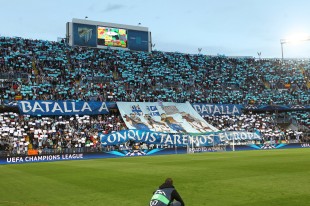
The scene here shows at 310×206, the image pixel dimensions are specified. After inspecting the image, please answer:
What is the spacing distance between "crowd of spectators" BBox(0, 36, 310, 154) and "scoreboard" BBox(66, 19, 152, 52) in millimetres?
2555

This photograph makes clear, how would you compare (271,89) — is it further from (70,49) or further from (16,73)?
(16,73)

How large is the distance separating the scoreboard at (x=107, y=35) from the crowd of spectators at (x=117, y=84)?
255 centimetres

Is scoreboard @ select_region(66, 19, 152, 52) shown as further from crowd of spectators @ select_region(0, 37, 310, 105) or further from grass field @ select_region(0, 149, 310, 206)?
grass field @ select_region(0, 149, 310, 206)

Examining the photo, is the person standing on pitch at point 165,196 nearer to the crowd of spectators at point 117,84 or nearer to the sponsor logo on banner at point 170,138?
the crowd of spectators at point 117,84

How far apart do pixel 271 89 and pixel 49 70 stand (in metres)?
43.9

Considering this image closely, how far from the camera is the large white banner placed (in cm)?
5841

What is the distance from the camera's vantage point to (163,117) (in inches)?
2420

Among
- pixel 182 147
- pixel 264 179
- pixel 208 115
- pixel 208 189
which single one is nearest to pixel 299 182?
pixel 264 179

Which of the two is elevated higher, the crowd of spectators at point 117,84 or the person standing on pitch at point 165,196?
the crowd of spectators at point 117,84

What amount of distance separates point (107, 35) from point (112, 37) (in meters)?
1.14

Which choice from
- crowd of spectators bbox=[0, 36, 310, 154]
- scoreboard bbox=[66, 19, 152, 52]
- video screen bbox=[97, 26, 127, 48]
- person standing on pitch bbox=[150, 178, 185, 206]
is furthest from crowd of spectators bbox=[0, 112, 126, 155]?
person standing on pitch bbox=[150, 178, 185, 206]

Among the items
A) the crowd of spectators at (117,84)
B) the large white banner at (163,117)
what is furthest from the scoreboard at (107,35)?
the large white banner at (163,117)

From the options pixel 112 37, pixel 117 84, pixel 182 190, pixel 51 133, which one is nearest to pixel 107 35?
pixel 112 37

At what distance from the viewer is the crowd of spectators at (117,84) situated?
164 feet
